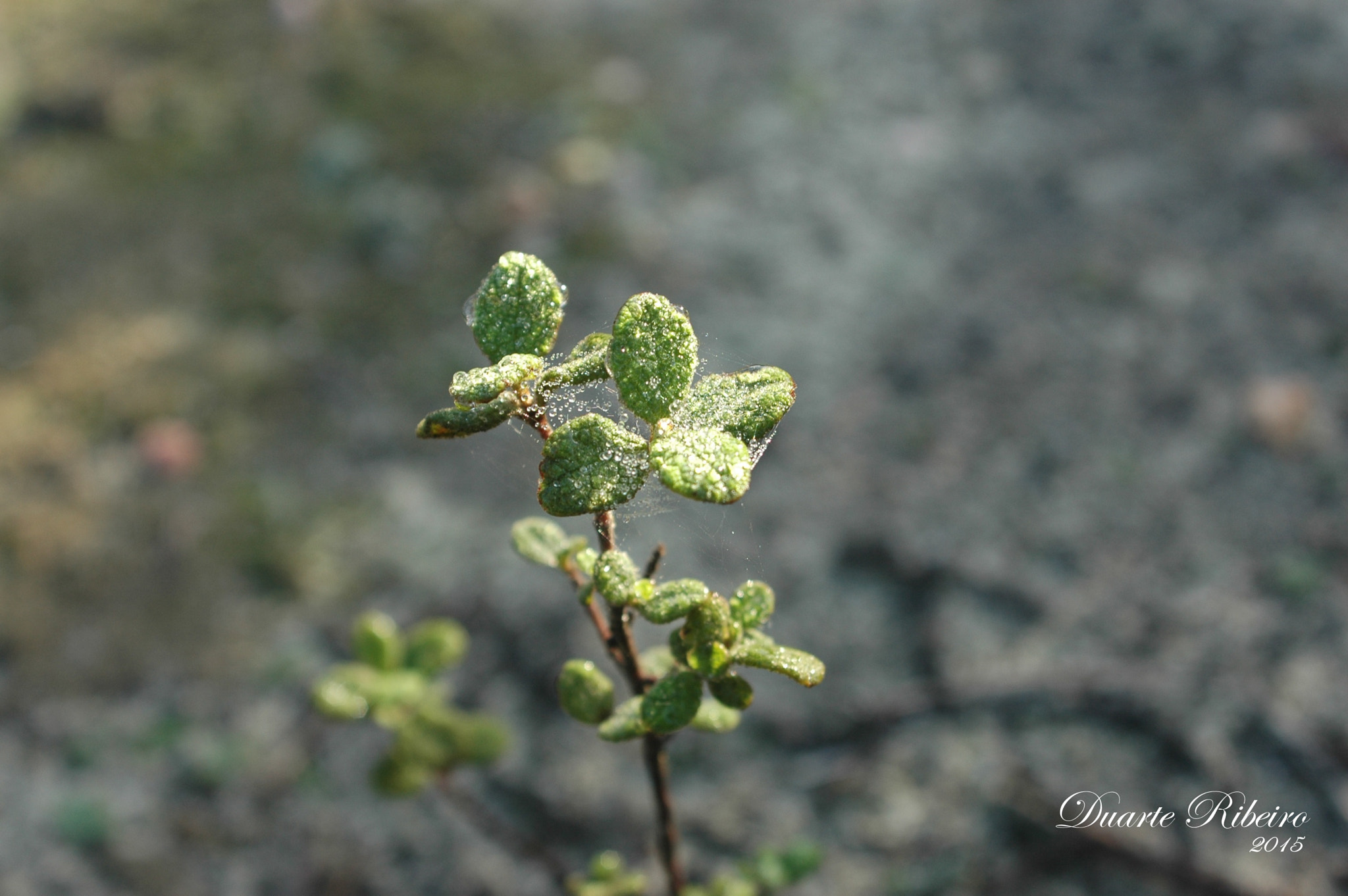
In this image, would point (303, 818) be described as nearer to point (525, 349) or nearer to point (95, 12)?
point (525, 349)

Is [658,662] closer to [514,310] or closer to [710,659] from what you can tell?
[710,659]

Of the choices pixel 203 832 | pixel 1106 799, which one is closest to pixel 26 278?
pixel 203 832

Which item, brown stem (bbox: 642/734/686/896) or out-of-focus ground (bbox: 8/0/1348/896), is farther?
out-of-focus ground (bbox: 8/0/1348/896)

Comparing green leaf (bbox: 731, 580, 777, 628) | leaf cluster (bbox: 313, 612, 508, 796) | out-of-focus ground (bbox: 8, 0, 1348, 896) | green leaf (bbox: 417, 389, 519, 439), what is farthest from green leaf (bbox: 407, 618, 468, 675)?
green leaf (bbox: 417, 389, 519, 439)

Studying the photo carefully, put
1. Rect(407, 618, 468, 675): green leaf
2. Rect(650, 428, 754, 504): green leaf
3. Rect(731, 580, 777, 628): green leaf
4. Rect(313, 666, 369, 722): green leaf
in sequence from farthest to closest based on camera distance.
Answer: Rect(407, 618, 468, 675): green leaf → Rect(313, 666, 369, 722): green leaf → Rect(731, 580, 777, 628): green leaf → Rect(650, 428, 754, 504): green leaf

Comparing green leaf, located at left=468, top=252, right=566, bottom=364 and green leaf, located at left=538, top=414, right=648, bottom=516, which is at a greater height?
green leaf, located at left=468, top=252, right=566, bottom=364

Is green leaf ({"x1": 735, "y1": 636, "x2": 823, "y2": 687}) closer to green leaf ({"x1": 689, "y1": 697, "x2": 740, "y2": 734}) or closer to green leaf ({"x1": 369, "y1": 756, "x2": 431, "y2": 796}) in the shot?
green leaf ({"x1": 689, "y1": 697, "x2": 740, "y2": 734})

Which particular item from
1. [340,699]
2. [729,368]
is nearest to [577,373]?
[340,699]
